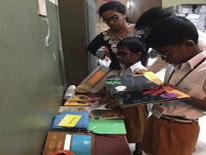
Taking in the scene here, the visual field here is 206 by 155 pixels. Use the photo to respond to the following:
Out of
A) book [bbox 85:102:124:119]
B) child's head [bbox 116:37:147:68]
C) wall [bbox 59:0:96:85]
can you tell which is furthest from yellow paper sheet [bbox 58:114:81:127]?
wall [bbox 59:0:96:85]

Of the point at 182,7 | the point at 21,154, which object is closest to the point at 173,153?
the point at 21,154

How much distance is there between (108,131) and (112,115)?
0.20 m

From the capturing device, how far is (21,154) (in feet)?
2.39

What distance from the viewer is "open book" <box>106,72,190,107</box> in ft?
3.15

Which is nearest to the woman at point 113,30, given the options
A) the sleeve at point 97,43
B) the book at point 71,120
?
the sleeve at point 97,43

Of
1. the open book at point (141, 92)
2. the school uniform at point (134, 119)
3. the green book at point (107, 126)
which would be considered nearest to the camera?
the open book at point (141, 92)

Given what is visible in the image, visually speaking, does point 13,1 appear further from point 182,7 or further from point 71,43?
point 182,7

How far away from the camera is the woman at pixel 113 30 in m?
1.80

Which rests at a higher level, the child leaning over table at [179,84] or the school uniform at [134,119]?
the child leaning over table at [179,84]

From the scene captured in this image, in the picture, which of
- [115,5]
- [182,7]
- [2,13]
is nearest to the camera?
[2,13]

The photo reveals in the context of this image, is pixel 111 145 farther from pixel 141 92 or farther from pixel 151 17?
pixel 151 17

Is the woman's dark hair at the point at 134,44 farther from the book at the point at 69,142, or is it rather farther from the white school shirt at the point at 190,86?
the book at the point at 69,142

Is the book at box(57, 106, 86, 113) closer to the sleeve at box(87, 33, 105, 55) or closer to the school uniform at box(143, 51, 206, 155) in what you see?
the school uniform at box(143, 51, 206, 155)

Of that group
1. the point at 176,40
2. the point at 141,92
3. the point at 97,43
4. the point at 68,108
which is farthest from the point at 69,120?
the point at 97,43
